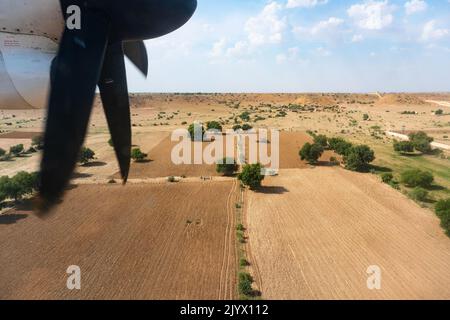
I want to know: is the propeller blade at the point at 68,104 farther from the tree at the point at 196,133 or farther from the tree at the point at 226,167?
the tree at the point at 196,133

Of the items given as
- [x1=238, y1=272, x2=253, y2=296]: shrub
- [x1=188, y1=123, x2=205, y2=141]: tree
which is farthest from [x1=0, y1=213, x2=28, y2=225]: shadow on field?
[x1=188, y1=123, x2=205, y2=141]: tree

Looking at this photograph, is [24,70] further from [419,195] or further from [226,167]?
[226,167]

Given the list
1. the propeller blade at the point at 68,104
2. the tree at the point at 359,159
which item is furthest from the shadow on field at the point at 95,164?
the propeller blade at the point at 68,104

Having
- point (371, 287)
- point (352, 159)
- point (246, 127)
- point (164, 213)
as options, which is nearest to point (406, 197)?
point (352, 159)

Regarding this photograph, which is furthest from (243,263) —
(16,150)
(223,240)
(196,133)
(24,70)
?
(16,150)

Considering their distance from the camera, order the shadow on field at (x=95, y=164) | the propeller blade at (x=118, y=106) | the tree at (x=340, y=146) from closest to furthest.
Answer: the propeller blade at (x=118, y=106) → the shadow on field at (x=95, y=164) → the tree at (x=340, y=146)

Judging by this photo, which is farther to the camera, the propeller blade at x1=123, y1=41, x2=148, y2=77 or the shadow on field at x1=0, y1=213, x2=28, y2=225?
the shadow on field at x1=0, y1=213, x2=28, y2=225

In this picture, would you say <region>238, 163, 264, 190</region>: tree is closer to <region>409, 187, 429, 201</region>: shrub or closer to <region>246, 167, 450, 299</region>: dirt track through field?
<region>246, 167, 450, 299</region>: dirt track through field
